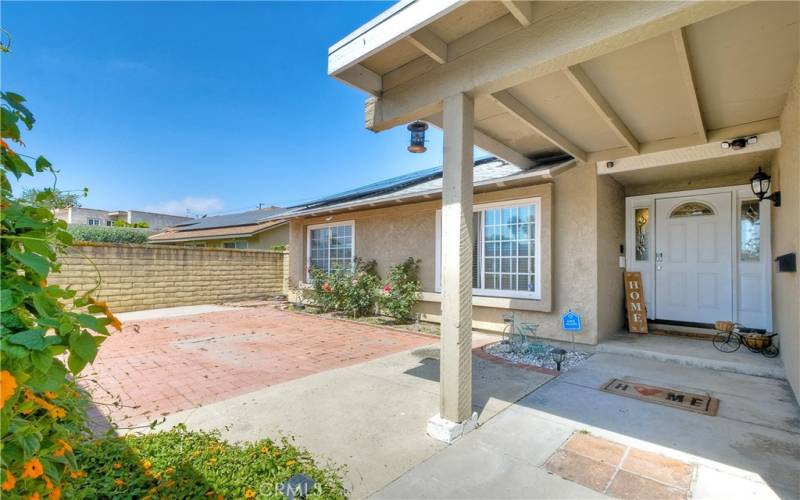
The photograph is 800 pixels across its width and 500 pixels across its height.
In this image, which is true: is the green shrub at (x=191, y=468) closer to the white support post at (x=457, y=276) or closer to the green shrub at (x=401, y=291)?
the white support post at (x=457, y=276)

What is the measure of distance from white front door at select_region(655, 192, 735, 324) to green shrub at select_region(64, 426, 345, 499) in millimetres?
7031

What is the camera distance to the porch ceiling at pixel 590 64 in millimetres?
2674

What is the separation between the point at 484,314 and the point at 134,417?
5877mm

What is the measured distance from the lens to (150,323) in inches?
334

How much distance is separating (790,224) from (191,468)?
19.5 feet

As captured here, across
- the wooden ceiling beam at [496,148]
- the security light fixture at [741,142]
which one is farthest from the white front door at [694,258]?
Result: the wooden ceiling beam at [496,148]

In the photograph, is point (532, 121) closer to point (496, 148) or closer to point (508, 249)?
point (496, 148)

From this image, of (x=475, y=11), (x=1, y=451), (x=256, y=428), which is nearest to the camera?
(x=1, y=451)

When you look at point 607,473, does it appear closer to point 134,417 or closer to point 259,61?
point 134,417

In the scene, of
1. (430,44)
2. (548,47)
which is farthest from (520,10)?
(430,44)

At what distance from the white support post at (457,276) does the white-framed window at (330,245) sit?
723 centimetres

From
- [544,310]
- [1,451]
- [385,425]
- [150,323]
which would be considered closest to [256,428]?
[385,425]

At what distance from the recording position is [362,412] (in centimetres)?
370

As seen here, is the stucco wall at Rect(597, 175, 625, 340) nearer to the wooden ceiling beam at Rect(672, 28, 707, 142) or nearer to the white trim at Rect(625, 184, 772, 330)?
the white trim at Rect(625, 184, 772, 330)
